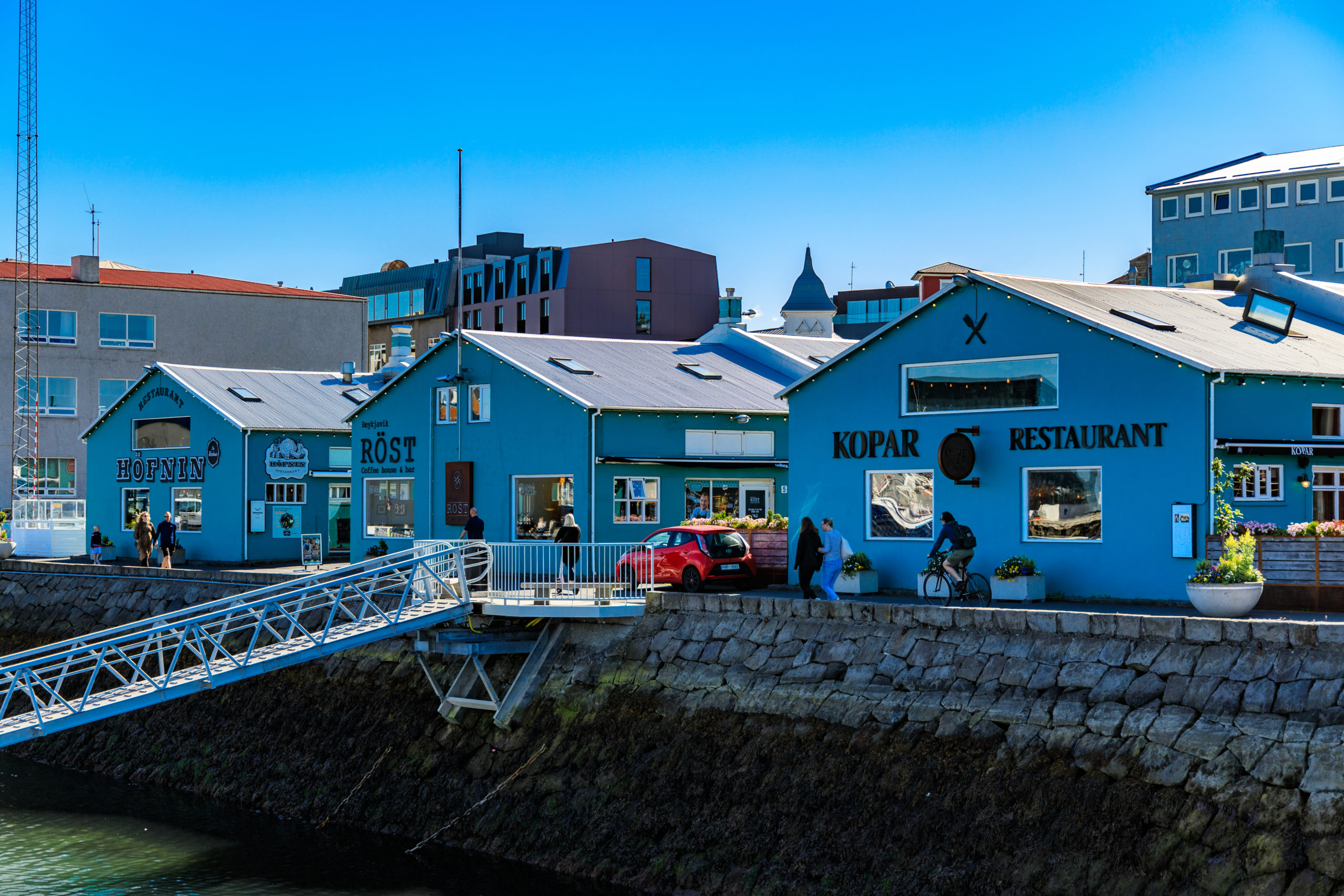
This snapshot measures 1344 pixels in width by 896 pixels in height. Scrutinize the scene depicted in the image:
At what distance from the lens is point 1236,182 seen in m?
61.0

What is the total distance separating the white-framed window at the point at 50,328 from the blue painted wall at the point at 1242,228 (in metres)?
A: 43.4

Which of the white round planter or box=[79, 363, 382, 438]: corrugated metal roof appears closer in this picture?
the white round planter

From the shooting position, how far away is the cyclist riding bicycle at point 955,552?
22.7 meters

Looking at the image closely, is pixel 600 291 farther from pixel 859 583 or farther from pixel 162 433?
pixel 859 583

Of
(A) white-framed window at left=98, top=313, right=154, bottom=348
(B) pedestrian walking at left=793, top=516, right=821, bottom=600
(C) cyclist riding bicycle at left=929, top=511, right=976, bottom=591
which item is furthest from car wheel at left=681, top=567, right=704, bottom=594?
(A) white-framed window at left=98, top=313, right=154, bottom=348

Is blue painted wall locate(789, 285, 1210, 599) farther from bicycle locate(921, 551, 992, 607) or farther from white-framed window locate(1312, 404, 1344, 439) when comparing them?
white-framed window locate(1312, 404, 1344, 439)

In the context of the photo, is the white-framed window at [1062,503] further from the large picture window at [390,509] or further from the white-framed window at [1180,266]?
the white-framed window at [1180,266]

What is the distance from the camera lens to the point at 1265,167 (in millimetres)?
61406

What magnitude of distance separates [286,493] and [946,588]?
23.6m

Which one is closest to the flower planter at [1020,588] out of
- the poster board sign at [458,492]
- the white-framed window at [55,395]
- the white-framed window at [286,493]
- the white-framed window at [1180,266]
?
the poster board sign at [458,492]

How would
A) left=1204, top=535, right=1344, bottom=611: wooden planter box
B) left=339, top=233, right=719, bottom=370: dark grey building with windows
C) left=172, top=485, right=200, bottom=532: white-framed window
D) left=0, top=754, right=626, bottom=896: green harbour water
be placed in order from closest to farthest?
left=1204, top=535, right=1344, bottom=611: wooden planter box, left=0, top=754, right=626, bottom=896: green harbour water, left=172, top=485, right=200, bottom=532: white-framed window, left=339, top=233, right=719, bottom=370: dark grey building with windows

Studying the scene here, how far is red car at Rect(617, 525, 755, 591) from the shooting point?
1019 inches

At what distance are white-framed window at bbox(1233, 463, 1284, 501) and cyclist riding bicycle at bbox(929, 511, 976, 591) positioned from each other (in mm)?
3980

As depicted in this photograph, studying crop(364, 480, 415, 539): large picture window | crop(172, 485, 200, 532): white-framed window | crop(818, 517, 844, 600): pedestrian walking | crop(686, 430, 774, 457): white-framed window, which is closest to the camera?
crop(818, 517, 844, 600): pedestrian walking
